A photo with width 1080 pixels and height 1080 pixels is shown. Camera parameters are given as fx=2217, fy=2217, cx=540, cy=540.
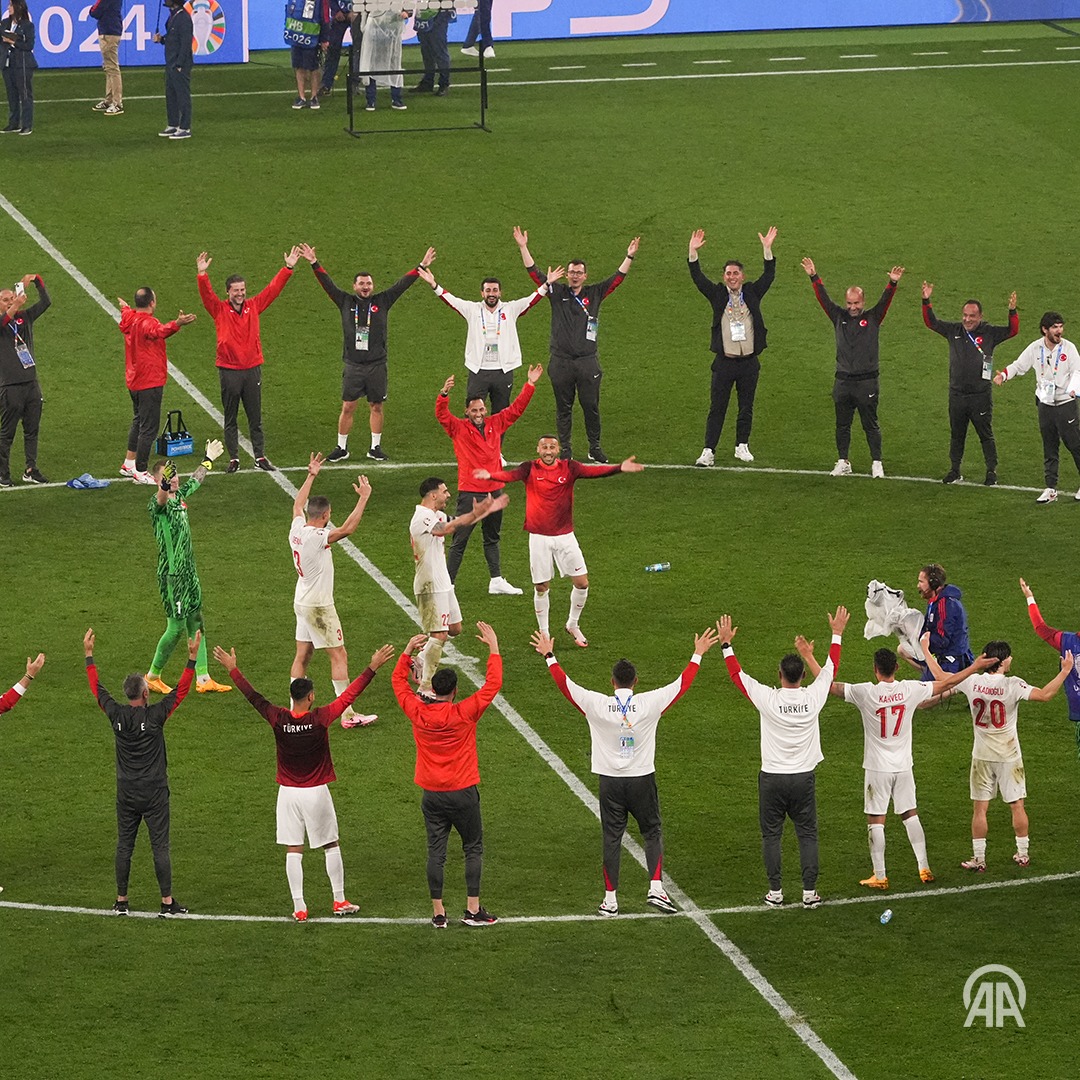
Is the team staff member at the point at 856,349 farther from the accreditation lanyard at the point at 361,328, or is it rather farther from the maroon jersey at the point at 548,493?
the maroon jersey at the point at 548,493

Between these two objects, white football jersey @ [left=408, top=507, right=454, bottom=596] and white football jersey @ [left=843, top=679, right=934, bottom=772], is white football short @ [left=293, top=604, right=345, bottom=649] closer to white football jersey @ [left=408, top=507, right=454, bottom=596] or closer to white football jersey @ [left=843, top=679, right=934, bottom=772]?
white football jersey @ [left=408, top=507, right=454, bottom=596]

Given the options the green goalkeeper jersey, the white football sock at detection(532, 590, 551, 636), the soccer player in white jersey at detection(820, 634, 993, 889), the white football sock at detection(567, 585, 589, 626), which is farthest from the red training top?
the white football sock at detection(567, 585, 589, 626)

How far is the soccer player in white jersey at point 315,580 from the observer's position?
20453 mm

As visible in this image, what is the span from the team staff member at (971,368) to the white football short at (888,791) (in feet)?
34.4

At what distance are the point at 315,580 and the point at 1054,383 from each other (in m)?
10.4

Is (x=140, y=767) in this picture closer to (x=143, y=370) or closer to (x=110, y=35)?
(x=143, y=370)

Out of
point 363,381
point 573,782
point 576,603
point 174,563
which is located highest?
point 363,381

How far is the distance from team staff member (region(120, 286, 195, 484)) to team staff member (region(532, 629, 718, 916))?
37.3 feet

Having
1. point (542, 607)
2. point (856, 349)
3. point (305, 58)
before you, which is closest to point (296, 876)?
point (542, 607)

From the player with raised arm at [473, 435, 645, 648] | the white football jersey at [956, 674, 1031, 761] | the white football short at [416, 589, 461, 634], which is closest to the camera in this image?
the white football jersey at [956, 674, 1031, 761]

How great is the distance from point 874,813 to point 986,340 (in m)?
11.0

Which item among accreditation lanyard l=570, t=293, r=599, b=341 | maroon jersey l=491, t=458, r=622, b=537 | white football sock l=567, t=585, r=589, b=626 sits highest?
accreditation lanyard l=570, t=293, r=599, b=341

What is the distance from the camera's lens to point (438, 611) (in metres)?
21.1

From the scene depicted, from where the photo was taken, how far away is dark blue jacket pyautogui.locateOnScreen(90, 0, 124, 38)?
40.8 meters
